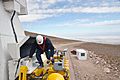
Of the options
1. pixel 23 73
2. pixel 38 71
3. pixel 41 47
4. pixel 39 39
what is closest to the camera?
pixel 23 73

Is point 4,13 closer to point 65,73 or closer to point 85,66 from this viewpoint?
point 65,73

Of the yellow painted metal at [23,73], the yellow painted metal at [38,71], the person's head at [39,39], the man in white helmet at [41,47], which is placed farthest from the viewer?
the man in white helmet at [41,47]

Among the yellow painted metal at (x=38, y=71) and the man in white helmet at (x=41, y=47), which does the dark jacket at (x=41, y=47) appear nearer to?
the man in white helmet at (x=41, y=47)

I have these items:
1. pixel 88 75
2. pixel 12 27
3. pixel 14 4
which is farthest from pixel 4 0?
pixel 88 75

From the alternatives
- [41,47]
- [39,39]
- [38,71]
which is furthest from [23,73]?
[41,47]

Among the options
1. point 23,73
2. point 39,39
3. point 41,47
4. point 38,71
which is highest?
point 39,39

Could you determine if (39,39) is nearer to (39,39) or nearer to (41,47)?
(39,39)

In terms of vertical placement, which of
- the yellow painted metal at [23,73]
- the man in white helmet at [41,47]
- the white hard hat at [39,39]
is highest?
the white hard hat at [39,39]

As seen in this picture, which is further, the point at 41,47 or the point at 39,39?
the point at 41,47

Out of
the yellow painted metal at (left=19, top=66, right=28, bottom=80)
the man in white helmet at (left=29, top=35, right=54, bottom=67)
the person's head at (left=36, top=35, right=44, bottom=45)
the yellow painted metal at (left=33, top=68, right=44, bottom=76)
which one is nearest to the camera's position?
the yellow painted metal at (left=19, top=66, right=28, bottom=80)

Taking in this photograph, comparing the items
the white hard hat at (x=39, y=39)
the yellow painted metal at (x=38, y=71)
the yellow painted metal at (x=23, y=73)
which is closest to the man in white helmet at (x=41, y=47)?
the white hard hat at (x=39, y=39)

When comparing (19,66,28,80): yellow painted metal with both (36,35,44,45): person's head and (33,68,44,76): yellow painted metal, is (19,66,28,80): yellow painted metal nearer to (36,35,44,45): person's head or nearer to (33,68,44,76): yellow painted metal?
(33,68,44,76): yellow painted metal

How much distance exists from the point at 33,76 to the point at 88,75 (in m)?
4.27

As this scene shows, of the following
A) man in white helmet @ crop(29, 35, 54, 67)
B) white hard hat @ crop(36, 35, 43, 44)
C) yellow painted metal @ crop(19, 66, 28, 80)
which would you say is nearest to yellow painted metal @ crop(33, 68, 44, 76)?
yellow painted metal @ crop(19, 66, 28, 80)
